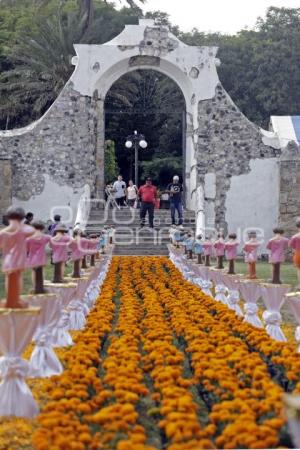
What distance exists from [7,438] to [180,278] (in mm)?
8615

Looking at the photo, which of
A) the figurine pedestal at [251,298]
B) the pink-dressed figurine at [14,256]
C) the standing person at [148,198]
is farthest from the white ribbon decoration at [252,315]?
the standing person at [148,198]

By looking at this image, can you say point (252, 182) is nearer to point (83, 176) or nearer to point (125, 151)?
point (83, 176)

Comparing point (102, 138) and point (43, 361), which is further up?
point (102, 138)

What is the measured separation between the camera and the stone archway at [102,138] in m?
21.7

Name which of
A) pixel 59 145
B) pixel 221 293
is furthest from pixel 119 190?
pixel 221 293

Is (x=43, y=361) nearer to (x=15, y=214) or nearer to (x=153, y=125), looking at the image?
(x=15, y=214)

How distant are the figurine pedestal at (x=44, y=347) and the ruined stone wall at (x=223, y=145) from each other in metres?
15.3

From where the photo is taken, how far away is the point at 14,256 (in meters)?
5.50

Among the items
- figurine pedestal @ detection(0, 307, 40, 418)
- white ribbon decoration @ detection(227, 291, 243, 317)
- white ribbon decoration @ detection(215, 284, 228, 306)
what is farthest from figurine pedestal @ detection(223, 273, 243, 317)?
figurine pedestal @ detection(0, 307, 40, 418)

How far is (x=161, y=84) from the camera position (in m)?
33.8

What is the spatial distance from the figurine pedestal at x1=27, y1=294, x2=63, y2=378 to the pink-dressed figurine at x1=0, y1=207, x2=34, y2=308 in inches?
36.2

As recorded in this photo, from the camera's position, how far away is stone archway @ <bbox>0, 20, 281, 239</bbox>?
2170cm

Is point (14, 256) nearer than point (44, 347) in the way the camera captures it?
Yes

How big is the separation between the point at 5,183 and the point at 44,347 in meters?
15.1
